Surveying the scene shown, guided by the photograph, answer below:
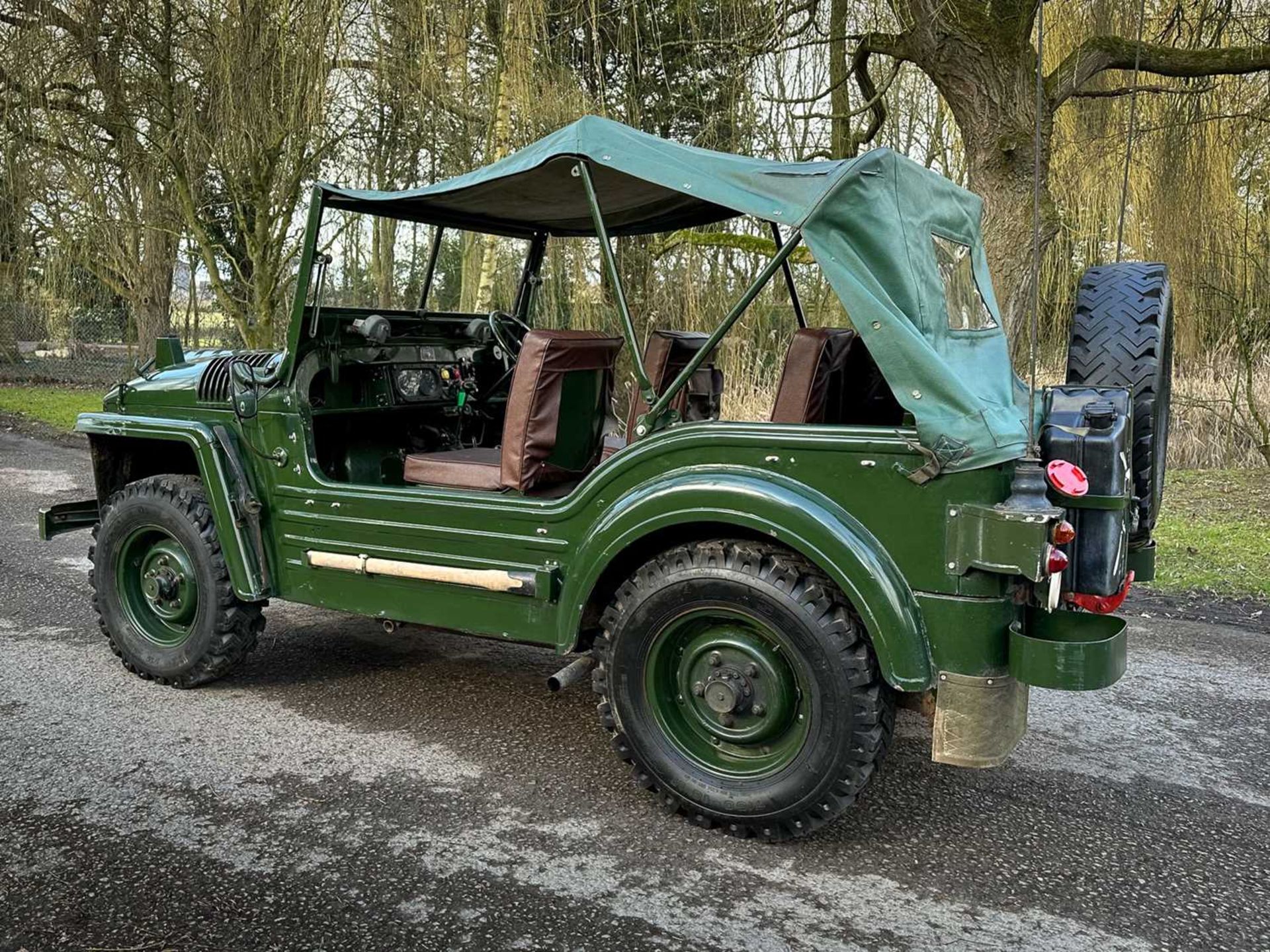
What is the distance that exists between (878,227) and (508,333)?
258 cm

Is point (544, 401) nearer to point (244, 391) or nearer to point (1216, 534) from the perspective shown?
point (244, 391)

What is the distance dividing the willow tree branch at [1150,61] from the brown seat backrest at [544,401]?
16.2ft

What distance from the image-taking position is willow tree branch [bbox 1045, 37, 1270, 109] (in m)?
7.24

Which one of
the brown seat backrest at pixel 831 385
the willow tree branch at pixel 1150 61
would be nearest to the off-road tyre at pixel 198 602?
the brown seat backrest at pixel 831 385

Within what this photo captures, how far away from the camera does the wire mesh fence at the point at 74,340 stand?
20.3 meters

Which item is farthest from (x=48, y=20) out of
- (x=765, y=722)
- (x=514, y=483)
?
(x=765, y=722)

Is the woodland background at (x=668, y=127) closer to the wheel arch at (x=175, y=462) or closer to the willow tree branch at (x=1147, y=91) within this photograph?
the willow tree branch at (x=1147, y=91)

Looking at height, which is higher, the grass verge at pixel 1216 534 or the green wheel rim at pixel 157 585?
the green wheel rim at pixel 157 585

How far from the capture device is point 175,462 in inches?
206

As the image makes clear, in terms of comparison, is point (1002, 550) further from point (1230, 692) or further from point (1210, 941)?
point (1230, 692)

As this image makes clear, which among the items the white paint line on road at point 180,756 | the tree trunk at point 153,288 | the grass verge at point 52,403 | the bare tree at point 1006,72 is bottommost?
the white paint line on road at point 180,756

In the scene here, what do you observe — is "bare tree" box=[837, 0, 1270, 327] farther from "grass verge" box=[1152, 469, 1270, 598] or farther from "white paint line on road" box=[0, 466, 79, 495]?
"white paint line on road" box=[0, 466, 79, 495]

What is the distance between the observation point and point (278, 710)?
14.5 feet

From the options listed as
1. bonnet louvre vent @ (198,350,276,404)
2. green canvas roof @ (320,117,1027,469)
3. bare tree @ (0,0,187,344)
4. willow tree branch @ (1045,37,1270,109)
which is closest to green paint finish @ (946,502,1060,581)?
Answer: green canvas roof @ (320,117,1027,469)
